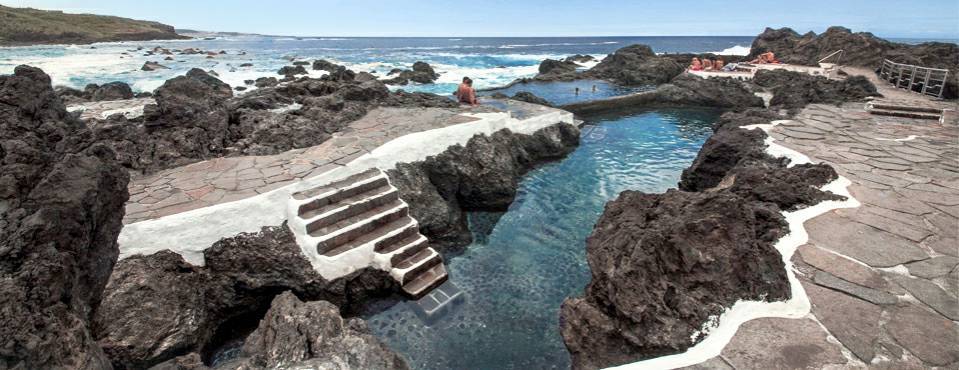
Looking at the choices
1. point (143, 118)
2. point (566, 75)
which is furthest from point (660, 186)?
point (566, 75)

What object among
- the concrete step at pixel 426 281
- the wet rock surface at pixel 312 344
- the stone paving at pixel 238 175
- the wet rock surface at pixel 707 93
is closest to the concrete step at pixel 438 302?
the concrete step at pixel 426 281

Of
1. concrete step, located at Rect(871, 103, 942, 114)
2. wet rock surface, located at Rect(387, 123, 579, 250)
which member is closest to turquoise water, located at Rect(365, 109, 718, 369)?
wet rock surface, located at Rect(387, 123, 579, 250)

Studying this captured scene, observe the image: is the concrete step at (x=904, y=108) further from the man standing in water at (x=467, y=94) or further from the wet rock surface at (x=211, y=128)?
the wet rock surface at (x=211, y=128)

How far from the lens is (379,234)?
683cm

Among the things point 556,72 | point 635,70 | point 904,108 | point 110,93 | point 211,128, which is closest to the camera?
point 211,128

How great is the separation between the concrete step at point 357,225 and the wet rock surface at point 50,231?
3.05m

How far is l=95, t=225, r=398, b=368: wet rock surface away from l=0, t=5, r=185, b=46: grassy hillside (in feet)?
269

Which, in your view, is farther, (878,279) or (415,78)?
(415,78)

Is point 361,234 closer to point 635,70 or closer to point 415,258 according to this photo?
point 415,258

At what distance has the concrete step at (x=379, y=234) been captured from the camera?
21.0ft

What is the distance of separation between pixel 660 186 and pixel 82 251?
10648mm

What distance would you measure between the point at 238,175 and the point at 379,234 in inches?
96.9

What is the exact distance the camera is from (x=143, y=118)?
8977 mm

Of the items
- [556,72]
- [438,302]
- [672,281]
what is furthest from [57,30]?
[672,281]
